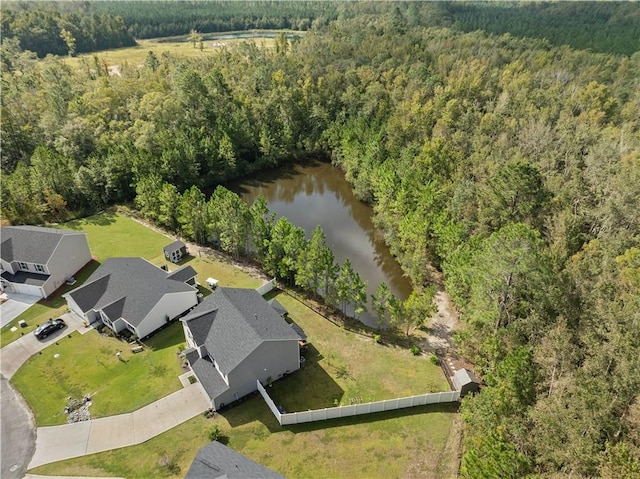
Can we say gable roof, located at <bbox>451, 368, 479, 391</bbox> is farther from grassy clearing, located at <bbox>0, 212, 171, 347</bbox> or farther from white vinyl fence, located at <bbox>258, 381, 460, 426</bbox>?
grassy clearing, located at <bbox>0, 212, 171, 347</bbox>

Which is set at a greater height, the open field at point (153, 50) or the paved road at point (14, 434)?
the open field at point (153, 50)

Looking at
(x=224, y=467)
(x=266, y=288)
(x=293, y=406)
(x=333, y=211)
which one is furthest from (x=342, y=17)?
(x=224, y=467)

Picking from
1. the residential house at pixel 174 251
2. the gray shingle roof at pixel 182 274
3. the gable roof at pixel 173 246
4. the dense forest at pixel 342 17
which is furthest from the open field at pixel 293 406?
the dense forest at pixel 342 17

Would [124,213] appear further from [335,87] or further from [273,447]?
[335,87]

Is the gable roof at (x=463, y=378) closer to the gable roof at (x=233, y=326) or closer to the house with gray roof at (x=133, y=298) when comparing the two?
the gable roof at (x=233, y=326)

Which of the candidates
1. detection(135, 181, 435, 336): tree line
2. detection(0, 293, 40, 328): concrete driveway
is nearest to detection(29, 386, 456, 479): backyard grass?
detection(135, 181, 435, 336): tree line

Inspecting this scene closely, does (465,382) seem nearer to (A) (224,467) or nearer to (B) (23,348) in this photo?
(A) (224,467)
